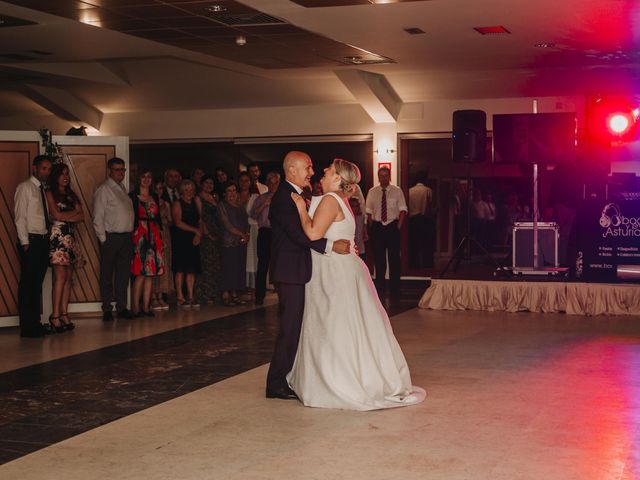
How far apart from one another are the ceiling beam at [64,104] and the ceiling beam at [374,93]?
4485mm

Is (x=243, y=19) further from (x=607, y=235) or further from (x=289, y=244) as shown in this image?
(x=607, y=235)

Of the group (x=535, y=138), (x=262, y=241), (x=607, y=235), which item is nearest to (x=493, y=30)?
(x=535, y=138)

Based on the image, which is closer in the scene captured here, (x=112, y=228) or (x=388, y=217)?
(x=112, y=228)

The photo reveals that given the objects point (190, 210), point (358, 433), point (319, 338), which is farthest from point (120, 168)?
point (358, 433)

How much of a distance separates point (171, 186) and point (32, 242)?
2.28 metres

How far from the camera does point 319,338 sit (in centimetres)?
517

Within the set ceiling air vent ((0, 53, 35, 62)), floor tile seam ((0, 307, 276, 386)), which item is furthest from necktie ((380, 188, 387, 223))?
ceiling air vent ((0, 53, 35, 62))

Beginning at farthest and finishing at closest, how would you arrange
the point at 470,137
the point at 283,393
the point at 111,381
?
the point at 470,137, the point at 111,381, the point at 283,393

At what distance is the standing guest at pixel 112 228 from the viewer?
27.9ft

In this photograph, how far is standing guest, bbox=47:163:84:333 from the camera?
26.0 ft

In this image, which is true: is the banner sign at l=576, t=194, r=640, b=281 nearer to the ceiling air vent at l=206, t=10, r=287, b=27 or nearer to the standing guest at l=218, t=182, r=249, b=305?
the standing guest at l=218, t=182, r=249, b=305

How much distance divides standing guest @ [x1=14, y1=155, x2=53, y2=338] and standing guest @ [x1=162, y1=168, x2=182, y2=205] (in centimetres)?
185

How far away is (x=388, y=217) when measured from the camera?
37.1ft

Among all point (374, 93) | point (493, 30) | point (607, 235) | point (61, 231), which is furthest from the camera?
point (374, 93)
